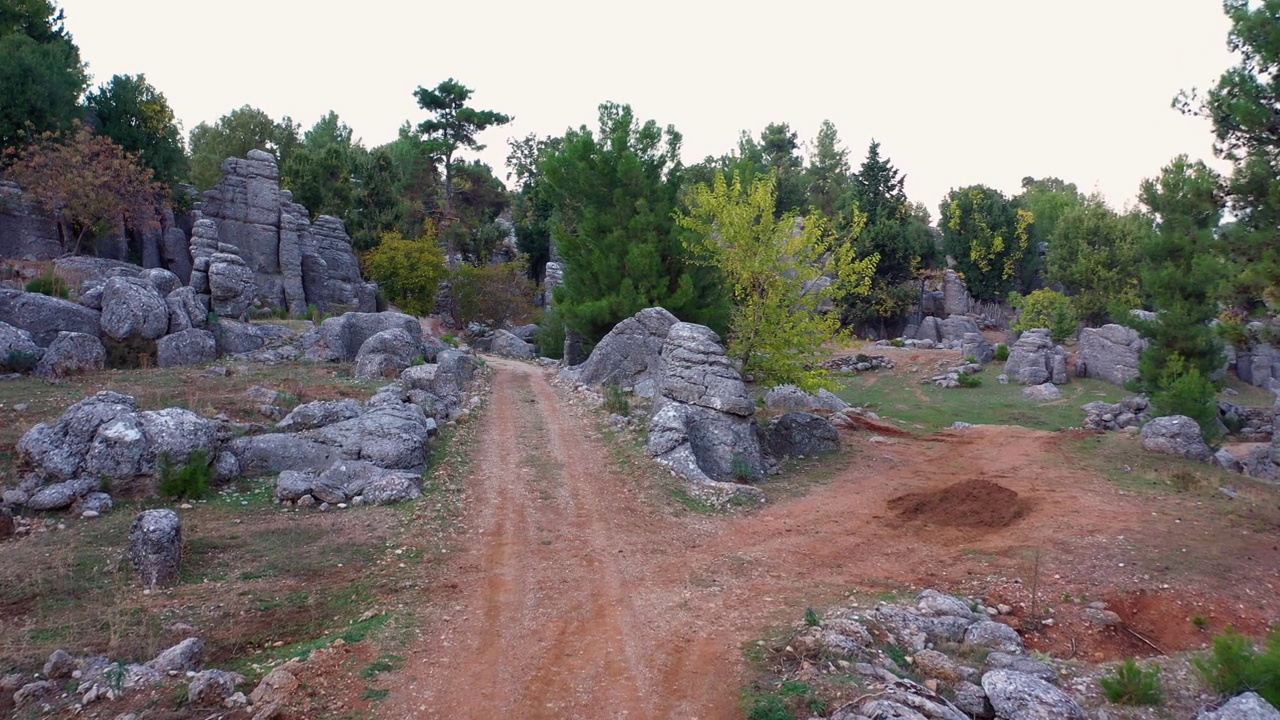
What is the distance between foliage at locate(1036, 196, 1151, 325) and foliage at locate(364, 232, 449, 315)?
35.8m

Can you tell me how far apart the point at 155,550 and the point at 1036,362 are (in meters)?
34.0

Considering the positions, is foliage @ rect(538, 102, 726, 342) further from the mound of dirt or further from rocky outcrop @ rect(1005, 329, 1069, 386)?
rocky outcrop @ rect(1005, 329, 1069, 386)

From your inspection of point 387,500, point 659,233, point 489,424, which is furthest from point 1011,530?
point 659,233

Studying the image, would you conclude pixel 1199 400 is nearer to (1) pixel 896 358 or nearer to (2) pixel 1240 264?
(2) pixel 1240 264

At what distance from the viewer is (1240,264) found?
1365 centimetres

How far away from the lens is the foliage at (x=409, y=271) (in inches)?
1631

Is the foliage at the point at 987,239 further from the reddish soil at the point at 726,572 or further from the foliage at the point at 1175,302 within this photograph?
the reddish soil at the point at 726,572

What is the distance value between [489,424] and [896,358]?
91.2 feet

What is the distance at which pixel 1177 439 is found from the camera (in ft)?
56.7

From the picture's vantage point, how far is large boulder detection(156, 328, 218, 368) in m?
21.9

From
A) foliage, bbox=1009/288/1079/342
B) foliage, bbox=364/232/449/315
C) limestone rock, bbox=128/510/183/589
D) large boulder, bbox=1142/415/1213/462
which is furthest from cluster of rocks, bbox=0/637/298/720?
foliage, bbox=1009/288/1079/342

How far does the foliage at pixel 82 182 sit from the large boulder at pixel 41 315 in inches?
390

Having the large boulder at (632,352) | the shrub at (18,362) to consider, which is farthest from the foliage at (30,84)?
the large boulder at (632,352)

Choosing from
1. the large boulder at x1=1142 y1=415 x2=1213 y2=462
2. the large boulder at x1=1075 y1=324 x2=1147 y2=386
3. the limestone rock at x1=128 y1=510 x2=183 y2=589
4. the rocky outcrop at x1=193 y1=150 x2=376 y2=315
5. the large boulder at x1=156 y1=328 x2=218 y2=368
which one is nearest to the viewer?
the limestone rock at x1=128 y1=510 x2=183 y2=589
